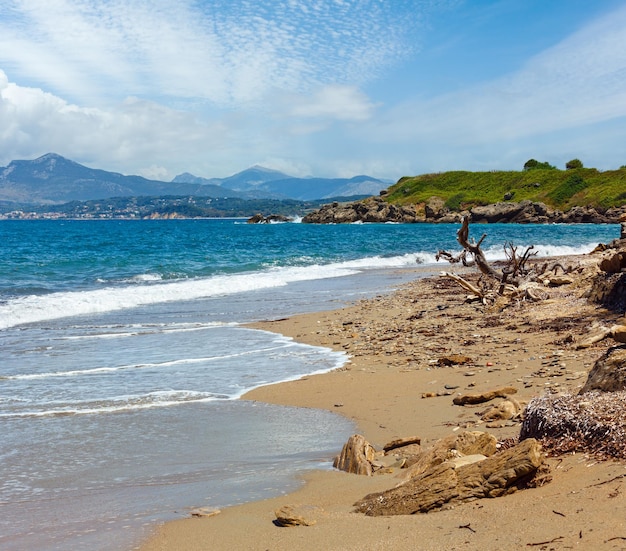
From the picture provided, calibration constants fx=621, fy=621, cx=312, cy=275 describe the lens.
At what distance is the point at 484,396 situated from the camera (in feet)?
25.2

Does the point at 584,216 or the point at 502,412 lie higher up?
the point at 584,216

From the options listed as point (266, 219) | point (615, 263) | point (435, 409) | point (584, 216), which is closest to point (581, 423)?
point (435, 409)

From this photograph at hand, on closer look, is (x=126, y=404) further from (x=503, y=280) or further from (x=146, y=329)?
(x=503, y=280)

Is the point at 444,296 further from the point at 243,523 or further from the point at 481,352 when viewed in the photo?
the point at 243,523

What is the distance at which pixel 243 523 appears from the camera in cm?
475

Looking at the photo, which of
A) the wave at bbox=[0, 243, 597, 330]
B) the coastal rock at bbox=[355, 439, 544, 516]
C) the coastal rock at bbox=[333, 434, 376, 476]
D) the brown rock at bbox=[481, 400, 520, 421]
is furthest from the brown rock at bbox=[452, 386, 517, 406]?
the wave at bbox=[0, 243, 597, 330]

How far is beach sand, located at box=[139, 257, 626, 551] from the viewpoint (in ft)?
12.1

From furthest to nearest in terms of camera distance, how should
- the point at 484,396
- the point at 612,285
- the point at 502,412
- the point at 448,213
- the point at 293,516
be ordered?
the point at 448,213 < the point at 612,285 < the point at 484,396 < the point at 502,412 < the point at 293,516

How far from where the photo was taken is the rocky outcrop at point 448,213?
92688 millimetres

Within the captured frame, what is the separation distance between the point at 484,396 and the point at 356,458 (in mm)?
2429

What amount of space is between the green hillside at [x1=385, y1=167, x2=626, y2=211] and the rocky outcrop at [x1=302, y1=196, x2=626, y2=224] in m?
4.01

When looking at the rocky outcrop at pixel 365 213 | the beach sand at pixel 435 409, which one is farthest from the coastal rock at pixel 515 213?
the beach sand at pixel 435 409

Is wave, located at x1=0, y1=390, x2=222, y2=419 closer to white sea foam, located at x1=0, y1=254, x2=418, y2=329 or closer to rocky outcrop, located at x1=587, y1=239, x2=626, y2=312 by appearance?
rocky outcrop, located at x1=587, y1=239, x2=626, y2=312

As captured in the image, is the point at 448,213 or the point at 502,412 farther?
the point at 448,213
